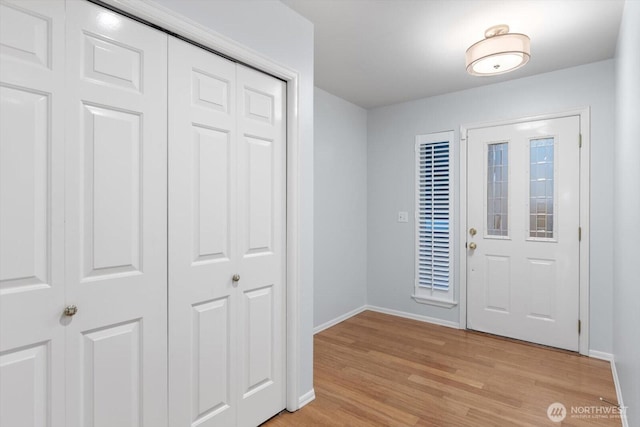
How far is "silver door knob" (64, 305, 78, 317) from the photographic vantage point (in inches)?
48.9

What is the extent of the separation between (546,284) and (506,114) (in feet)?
5.51

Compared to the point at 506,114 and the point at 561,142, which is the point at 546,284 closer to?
the point at 561,142

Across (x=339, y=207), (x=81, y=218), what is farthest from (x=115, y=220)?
(x=339, y=207)

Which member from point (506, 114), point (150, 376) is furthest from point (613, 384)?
point (150, 376)

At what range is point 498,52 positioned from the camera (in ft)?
7.35

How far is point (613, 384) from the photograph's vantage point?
97.6 inches

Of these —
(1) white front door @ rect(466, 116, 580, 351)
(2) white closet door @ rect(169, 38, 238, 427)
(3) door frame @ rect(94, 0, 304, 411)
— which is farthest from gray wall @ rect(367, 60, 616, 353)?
(2) white closet door @ rect(169, 38, 238, 427)

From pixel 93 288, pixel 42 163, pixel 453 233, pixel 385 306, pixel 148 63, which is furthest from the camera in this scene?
pixel 385 306

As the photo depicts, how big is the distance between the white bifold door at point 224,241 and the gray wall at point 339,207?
1.49 m

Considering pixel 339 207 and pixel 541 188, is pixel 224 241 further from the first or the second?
pixel 541 188

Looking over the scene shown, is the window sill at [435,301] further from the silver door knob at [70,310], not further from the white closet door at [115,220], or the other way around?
the silver door knob at [70,310]

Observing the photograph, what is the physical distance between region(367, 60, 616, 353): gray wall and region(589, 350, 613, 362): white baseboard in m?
0.03

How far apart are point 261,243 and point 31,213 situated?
1.07m

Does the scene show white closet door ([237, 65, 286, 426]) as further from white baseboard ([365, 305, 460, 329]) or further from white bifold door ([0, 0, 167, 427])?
white baseboard ([365, 305, 460, 329])
